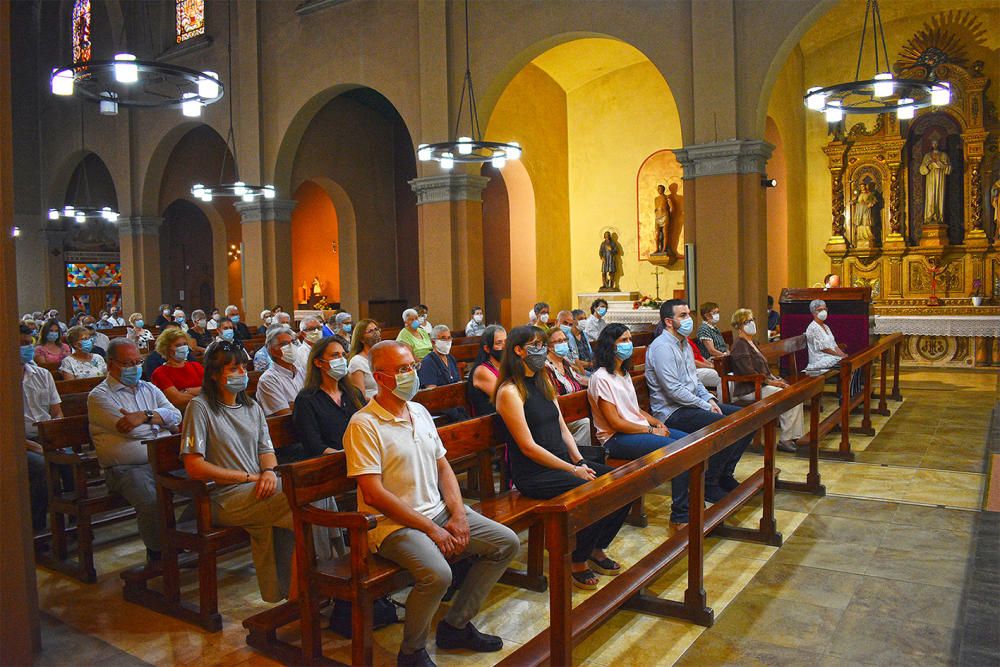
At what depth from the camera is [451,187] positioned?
1286cm

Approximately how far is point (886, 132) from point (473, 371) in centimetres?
1257

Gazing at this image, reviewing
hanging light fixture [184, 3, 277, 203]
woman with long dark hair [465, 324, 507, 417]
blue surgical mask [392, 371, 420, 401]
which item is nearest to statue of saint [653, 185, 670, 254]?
hanging light fixture [184, 3, 277, 203]

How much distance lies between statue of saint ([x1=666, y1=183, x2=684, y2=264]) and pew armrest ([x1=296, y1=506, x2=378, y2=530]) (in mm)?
13375

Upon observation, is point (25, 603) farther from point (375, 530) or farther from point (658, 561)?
point (658, 561)

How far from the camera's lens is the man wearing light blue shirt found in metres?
5.59

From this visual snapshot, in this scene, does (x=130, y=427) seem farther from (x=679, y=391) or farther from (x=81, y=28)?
(x=81, y=28)

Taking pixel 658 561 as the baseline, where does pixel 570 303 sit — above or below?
above

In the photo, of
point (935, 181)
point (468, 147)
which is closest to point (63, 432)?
point (468, 147)

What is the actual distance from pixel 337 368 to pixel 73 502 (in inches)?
66.7

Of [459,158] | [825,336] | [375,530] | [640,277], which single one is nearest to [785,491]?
[825,336]

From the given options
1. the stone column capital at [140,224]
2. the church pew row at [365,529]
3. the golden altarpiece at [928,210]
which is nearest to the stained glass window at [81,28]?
the stone column capital at [140,224]

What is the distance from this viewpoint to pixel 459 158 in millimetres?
12375

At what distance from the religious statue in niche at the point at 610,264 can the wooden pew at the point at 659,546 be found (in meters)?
11.3

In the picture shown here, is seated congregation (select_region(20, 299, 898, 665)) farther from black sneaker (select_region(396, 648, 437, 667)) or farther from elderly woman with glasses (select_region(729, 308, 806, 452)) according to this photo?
elderly woman with glasses (select_region(729, 308, 806, 452))
